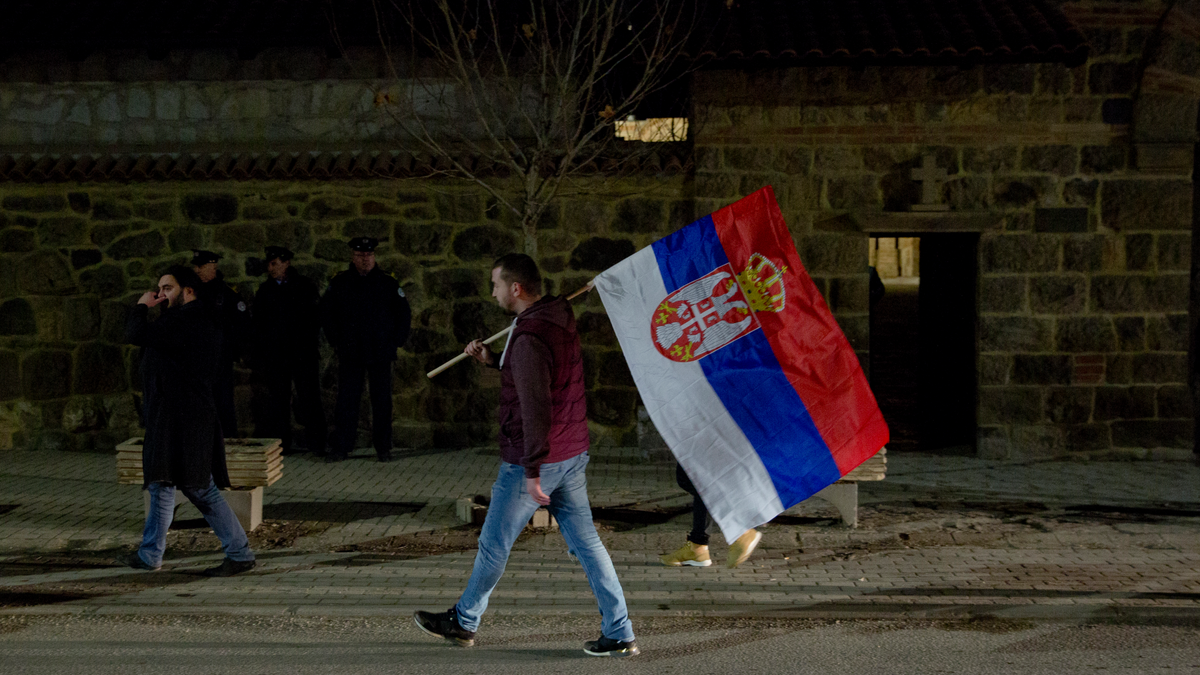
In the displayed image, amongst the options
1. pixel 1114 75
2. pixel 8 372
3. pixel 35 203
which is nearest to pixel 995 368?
pixel 1114 75

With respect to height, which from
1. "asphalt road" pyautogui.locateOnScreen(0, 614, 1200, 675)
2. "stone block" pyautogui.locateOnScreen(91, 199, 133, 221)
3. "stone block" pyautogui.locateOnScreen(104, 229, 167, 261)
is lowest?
"asphalt road" pyautogui.locateOnScreen(0, 614, 1200, 675)

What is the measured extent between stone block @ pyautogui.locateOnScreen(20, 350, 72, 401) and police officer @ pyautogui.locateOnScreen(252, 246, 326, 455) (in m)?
1.85

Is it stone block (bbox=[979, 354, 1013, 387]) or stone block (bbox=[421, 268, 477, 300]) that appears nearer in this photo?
stone block (bbox=[979, 354, 1013, 387])

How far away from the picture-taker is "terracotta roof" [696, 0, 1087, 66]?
962 cm

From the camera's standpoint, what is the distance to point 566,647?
5.17 m

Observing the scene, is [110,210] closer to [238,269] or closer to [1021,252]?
[238,269]

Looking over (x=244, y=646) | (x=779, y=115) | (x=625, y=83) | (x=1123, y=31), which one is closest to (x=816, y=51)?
(x=779, y=115)

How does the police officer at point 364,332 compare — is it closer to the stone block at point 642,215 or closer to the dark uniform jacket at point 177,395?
the stone block at point 642,215

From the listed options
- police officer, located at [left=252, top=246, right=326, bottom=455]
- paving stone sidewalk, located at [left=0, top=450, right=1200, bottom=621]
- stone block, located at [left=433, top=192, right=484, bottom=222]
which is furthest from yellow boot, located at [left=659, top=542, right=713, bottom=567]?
stone block, located at [left=433, top=192, right=484, bottom=222]

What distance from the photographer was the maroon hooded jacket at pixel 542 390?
4.71 meters

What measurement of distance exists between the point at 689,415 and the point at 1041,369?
19.6 ft

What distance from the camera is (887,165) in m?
10.3

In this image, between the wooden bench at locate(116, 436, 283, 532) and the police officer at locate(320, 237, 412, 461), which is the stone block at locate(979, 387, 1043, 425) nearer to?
the police officer at locate(320, 237, 412, 461)

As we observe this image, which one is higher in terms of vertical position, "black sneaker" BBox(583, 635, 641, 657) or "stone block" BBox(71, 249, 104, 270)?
"stone block" BBox(71, 249, 104, 270)
